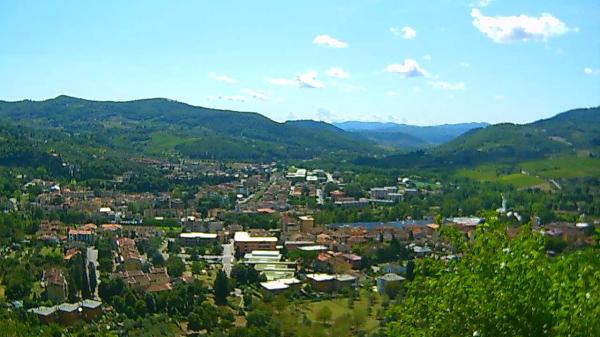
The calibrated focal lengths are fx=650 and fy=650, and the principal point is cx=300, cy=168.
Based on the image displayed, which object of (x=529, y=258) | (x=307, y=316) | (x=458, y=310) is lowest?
(x=307, y=316)

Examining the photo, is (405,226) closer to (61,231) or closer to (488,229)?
(61,231)

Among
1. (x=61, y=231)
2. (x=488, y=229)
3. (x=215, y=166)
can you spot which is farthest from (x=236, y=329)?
(x=215, y=166)

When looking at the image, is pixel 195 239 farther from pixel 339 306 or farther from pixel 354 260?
pixel 339 306

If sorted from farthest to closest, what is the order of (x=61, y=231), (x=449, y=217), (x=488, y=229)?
(x=449, y=217)
(x=61, y=231)
(x=488, y=229)

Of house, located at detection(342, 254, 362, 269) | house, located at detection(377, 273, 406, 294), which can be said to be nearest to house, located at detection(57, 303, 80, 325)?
house, located at detection(377, 273, 406, 294)

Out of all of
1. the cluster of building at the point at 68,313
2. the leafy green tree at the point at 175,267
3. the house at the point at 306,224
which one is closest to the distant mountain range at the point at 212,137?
the house at the point at 306,224
